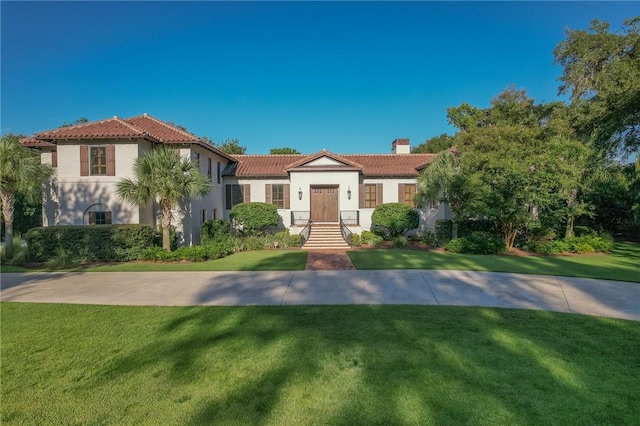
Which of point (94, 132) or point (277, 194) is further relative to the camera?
point (277, 194)

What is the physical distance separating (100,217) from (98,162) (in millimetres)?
2755

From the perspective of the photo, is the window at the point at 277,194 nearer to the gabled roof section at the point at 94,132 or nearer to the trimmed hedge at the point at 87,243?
the gabled roof section at the point at 94,132

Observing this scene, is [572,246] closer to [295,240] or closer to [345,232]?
[345,232]

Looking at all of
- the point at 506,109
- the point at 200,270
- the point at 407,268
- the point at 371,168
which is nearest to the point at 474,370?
the point at 407,268

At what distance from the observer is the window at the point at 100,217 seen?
16.3m

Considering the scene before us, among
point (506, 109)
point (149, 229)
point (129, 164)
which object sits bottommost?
point (149, 229)

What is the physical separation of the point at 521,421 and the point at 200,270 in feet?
33.7

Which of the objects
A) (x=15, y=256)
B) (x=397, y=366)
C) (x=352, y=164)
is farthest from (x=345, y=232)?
(x=15, y=256)

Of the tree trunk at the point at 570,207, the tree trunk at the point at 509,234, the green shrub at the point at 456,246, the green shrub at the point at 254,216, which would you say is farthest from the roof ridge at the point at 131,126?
the tree trunk at the point at 570,207

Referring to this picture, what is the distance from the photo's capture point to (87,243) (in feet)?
46.3

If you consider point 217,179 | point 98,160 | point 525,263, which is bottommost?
point 525,263

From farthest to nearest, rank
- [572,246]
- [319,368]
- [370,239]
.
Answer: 1. [370,239]
2. [572,246]
3. [319,368]

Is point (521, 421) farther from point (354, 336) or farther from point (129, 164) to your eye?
point (129, 164)

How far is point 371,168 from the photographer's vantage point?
77.0ft
